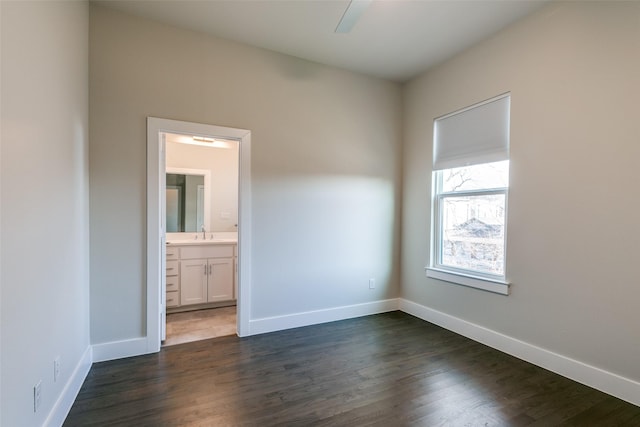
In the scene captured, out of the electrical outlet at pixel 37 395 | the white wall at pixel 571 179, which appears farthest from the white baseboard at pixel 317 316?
the electrical outlet at pixel 37 395

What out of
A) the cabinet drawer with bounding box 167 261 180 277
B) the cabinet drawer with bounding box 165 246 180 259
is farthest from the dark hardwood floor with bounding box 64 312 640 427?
the cabinet drawer with bounding box 165 246 180 259

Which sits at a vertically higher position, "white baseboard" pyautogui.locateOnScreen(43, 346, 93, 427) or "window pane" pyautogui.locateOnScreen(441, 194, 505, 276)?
"window pane" pyautogui.locateOnScreen(441, 194, 505, 276)

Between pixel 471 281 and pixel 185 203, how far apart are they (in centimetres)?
384

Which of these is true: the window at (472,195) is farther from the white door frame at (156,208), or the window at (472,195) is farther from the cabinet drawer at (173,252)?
the cabinet drawer at (173,252)

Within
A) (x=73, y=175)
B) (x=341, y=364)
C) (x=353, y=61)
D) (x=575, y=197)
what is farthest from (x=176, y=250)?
(x=575, y=197)

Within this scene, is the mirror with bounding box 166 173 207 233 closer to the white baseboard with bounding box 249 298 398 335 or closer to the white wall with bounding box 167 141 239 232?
the white wall with bounding box 167 141 239 232

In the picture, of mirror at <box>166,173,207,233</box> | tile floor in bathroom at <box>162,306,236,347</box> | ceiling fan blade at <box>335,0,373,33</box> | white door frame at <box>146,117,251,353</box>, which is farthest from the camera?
mirror at <box>166,173,207,233</box>

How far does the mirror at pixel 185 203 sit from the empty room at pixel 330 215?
0.63 metres

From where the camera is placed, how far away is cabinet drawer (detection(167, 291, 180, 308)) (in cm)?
382

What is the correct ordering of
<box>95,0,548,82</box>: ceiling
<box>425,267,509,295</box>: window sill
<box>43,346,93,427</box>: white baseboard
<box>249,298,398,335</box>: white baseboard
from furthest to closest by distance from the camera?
<box>249,298,398,335</box>: white baseboard, <box>425,267,509,295</box>: window sill, <box>95,0,548,82</box>: ceiling, <box>43,346,93,427</box>: white baseboard

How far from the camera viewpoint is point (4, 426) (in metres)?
1.19

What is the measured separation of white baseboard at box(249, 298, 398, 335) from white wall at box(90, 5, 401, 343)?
3.0 inches

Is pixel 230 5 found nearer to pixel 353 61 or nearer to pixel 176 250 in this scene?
pixel 353 61

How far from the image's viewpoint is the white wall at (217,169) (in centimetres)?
438
